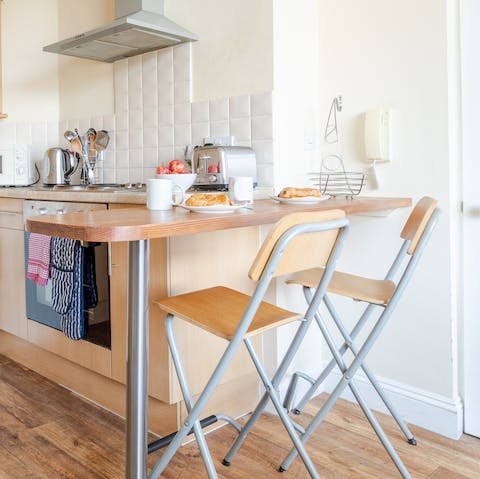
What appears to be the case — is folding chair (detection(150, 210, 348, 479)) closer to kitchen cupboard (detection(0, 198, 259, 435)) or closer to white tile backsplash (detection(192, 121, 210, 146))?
kitchen cupboard (detection(0, 198, 259, 435))

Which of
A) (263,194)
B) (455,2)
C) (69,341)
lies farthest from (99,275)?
(455,2)

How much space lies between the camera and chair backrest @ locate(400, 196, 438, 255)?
1.58 meters

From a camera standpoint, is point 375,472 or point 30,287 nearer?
point 375,472

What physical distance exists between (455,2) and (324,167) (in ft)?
2.66

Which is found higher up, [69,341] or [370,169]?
[370,169]

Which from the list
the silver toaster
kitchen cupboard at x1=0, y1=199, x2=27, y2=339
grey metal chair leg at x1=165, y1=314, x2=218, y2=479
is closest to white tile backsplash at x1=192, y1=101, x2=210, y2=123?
the silver toaster

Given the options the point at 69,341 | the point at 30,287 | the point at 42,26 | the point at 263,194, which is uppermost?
the point at 42,26

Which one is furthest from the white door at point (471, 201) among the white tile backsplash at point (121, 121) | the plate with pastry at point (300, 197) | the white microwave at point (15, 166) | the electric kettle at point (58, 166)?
the white microwave at point (15, 166)

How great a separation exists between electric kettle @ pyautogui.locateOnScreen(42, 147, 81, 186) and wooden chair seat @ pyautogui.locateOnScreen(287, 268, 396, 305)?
1.75m

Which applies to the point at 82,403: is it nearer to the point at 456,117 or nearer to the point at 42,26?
the point at 456,117

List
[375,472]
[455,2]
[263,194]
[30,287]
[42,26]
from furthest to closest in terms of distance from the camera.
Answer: [42,26]
[30,287]
[263,194]
[455,2]
[375,472]

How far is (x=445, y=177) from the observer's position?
1977mm

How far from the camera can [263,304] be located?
1.64m

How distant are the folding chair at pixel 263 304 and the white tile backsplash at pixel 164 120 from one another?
850mm
